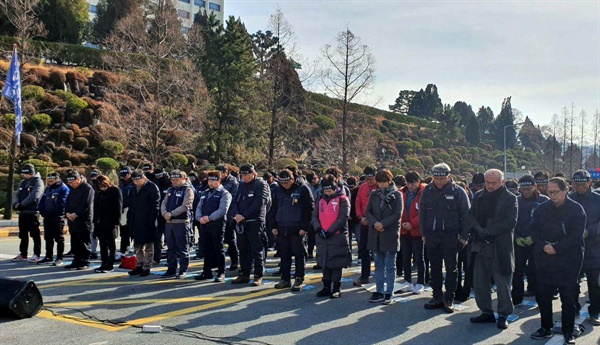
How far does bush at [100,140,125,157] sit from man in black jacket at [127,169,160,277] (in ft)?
69.4

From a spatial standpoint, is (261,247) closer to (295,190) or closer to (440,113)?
(295,190)

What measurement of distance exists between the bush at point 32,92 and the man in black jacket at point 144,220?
23.5 metres

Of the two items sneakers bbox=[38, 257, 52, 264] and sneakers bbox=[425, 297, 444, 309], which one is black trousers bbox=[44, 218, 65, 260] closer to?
sneakers bbox=[38, 257, 52, 264]

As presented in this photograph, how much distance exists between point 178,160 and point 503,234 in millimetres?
26740

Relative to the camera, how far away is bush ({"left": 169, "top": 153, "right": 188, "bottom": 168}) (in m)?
31.6

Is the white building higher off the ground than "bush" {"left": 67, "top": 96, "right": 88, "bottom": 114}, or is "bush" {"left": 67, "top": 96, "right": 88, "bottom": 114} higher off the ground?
the white building

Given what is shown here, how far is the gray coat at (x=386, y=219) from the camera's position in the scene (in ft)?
27.0

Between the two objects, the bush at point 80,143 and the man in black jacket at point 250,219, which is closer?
the man in black jacket at point 250,219

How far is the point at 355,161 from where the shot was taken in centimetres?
4481

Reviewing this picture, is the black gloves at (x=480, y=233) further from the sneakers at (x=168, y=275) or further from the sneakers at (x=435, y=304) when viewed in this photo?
the sneakers at (x=168, y=275)

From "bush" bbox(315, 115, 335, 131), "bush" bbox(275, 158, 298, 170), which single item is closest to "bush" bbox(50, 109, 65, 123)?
"bush" bbox(275, 158, 298, 170)

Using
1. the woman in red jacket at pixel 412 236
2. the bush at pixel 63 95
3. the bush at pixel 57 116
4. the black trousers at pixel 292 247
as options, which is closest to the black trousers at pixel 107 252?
the black trousers at pixel 292 247

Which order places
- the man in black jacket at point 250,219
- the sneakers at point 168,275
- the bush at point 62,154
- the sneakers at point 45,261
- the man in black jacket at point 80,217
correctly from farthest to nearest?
1. the bush at point 62,154
2. the sneakers at point 45,261
3. the man in black jacket at point 80,217
4. the sneakers at point 168,275
5. the man in black jacket at point 250,219

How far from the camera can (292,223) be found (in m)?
9.07
